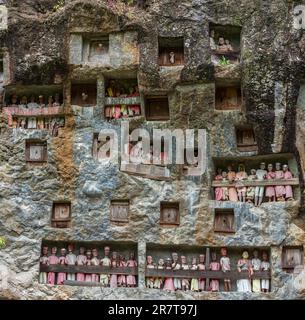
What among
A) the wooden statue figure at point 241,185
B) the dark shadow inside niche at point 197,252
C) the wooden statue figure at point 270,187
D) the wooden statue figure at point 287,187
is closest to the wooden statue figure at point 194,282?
the dark shadow inside niche at point 197,252

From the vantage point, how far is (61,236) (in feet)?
59.3

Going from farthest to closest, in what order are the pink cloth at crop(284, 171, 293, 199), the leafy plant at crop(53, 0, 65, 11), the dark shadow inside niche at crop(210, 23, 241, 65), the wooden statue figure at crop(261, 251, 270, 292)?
the leafy plant at crop(53, 0, 65, 11), the dark shadow inside niche at crop(210, 23, 241, 65), the pink cloth at crop(284, 171, 293, 199), the wooden statue figure at crop(261, 251, 270, 292)

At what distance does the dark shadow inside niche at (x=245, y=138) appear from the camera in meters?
18.6

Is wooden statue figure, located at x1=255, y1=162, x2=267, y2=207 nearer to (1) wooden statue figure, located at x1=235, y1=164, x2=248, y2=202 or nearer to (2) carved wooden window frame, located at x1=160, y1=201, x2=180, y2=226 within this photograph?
(1) wooden statue figure, located at x1=235, y1=164, x2=248, y2=202

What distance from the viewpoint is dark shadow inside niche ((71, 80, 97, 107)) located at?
19294 millimetres

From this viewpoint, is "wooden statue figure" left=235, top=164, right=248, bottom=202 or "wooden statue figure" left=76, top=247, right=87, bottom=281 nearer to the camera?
"wooden statue figure" left=76, top=247, right=87, bottom=281

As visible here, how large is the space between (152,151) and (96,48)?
3350mm

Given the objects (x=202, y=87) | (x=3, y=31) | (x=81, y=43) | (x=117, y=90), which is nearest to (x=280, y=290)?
(x=202, y=87)

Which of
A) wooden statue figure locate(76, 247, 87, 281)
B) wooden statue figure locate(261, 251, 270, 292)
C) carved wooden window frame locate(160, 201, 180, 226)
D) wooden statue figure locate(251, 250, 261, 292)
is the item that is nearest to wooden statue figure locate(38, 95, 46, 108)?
wooden statue figure locate(76, 247, 87, 281)

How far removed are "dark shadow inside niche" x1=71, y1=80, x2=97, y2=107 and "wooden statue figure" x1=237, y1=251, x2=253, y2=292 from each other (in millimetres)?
5910

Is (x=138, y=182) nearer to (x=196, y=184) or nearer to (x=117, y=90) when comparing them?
(x=196, y=184)

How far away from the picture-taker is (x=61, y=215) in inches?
724

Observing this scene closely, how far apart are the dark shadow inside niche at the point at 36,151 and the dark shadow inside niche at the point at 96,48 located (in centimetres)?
262

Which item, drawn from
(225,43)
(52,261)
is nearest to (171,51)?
(225,43)
